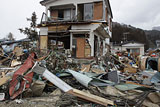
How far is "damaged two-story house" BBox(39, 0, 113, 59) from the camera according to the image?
993 centimetres

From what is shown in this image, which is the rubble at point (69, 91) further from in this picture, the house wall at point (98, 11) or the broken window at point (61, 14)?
the broken window at point (61, 14)

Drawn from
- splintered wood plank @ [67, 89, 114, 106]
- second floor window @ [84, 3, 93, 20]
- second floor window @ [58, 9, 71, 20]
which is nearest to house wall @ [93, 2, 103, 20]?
second floor window @ [84, 3, 93, 20]

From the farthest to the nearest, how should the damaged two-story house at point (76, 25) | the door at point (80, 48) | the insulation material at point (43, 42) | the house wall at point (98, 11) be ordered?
the insulation material at point (43, 42), the house wall at point (98, 11), the door at point (80, 48), the damaged two-story house at point (76, 25)

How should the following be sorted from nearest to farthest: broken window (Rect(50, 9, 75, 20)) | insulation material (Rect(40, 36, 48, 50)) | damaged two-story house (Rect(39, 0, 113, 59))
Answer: damaged two-story house (Rect(39, 0, 113, 59)) < insulation material (Rect(40, 36, 48, 50)) < broken window (Rect(50, 9, 75, 20))

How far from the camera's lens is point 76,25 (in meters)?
9.99

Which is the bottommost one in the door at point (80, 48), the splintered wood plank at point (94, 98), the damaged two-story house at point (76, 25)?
the splintered wood plank at point (94, 98)

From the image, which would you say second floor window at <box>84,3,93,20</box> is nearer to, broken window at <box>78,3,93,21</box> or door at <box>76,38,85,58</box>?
broken window at <box>78,3,93,21</box>

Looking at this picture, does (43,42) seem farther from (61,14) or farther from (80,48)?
(61,14)

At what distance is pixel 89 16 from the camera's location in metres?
11.8

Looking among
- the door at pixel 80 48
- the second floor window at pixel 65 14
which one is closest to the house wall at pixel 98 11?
the door at pixel 80 48

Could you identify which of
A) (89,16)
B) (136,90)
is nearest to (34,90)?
(136,90)

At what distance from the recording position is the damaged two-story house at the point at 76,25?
993 centimetres

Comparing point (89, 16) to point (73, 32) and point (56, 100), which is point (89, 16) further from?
point (56, 100)

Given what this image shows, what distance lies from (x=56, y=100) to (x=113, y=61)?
23.2 feet
